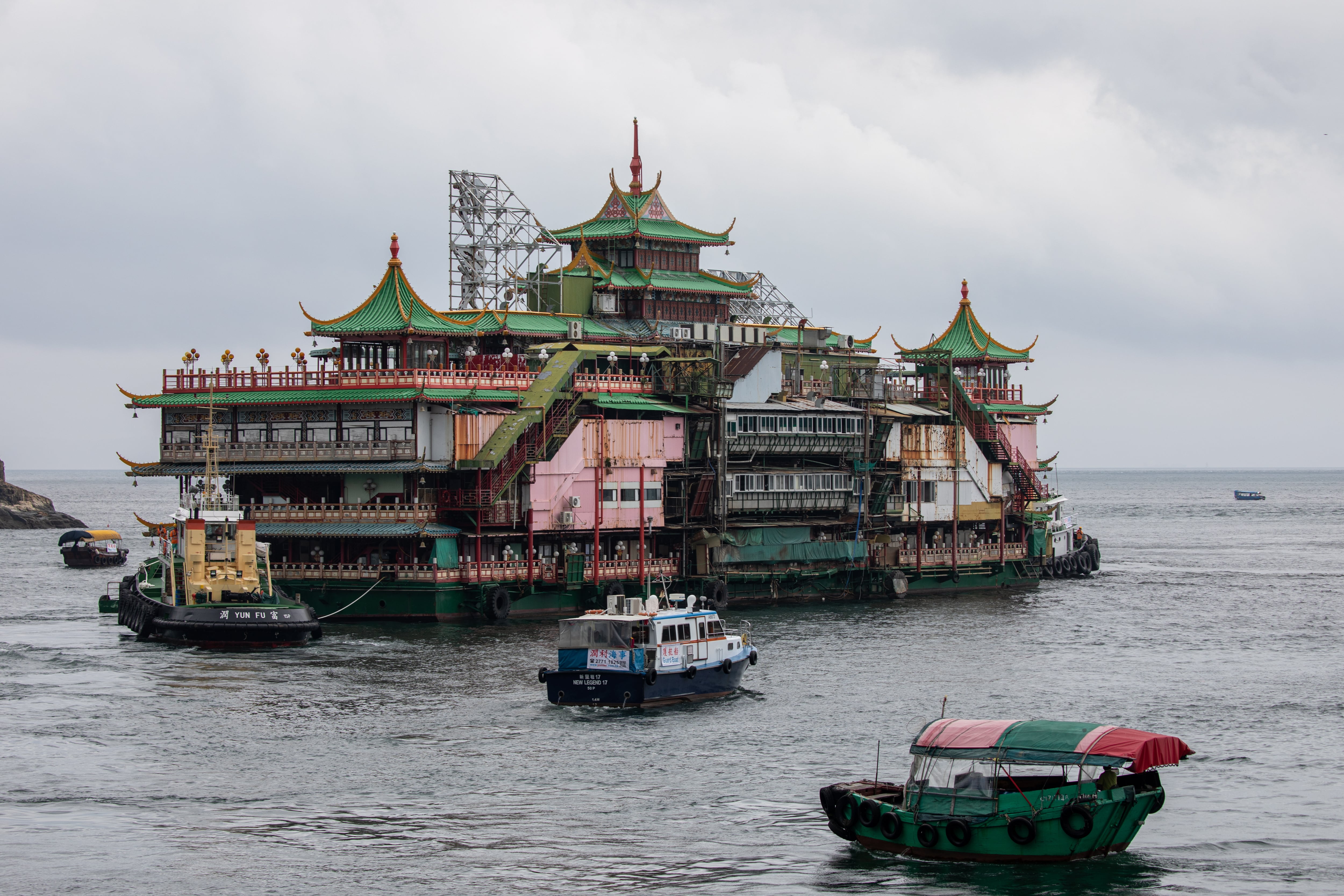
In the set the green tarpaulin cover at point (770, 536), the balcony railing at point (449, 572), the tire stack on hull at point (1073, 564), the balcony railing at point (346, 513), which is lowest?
the tire stack on hull at point (1073, 564)

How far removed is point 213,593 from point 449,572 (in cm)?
1191

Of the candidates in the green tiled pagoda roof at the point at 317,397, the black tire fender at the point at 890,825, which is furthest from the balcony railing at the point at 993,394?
the black tire fender at the point at 890,825

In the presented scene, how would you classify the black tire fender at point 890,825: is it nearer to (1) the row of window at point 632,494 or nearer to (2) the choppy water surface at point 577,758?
(2) the choppy water surface at point 577,758

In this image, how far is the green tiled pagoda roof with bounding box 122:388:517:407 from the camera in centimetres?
8806

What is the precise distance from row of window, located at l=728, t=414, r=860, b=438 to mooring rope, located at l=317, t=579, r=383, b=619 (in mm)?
21816

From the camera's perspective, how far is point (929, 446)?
109750mm

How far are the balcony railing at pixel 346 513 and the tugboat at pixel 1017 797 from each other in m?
45.9

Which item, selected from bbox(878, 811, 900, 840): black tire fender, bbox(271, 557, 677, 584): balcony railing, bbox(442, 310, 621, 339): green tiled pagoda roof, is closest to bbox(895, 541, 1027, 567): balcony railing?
bbox(442, 310, 621, 339): green tiled pagoda roof

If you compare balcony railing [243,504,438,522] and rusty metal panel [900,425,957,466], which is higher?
rusty metal panel [900,425,957,466]

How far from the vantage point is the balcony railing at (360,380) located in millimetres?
89125

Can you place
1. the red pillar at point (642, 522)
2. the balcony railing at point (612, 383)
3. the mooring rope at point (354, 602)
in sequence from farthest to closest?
the balcony railing at point (612, 383), the red pillar at point (642, 522), the mooring rope at point (354, 602)

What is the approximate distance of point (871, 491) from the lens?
106062 mm

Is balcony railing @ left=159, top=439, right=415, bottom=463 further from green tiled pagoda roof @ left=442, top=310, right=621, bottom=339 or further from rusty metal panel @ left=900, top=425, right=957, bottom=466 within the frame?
rusty metal panel @ left=900, top=425, right=957, bottom=466

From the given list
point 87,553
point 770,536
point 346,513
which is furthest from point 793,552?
point 87,553
